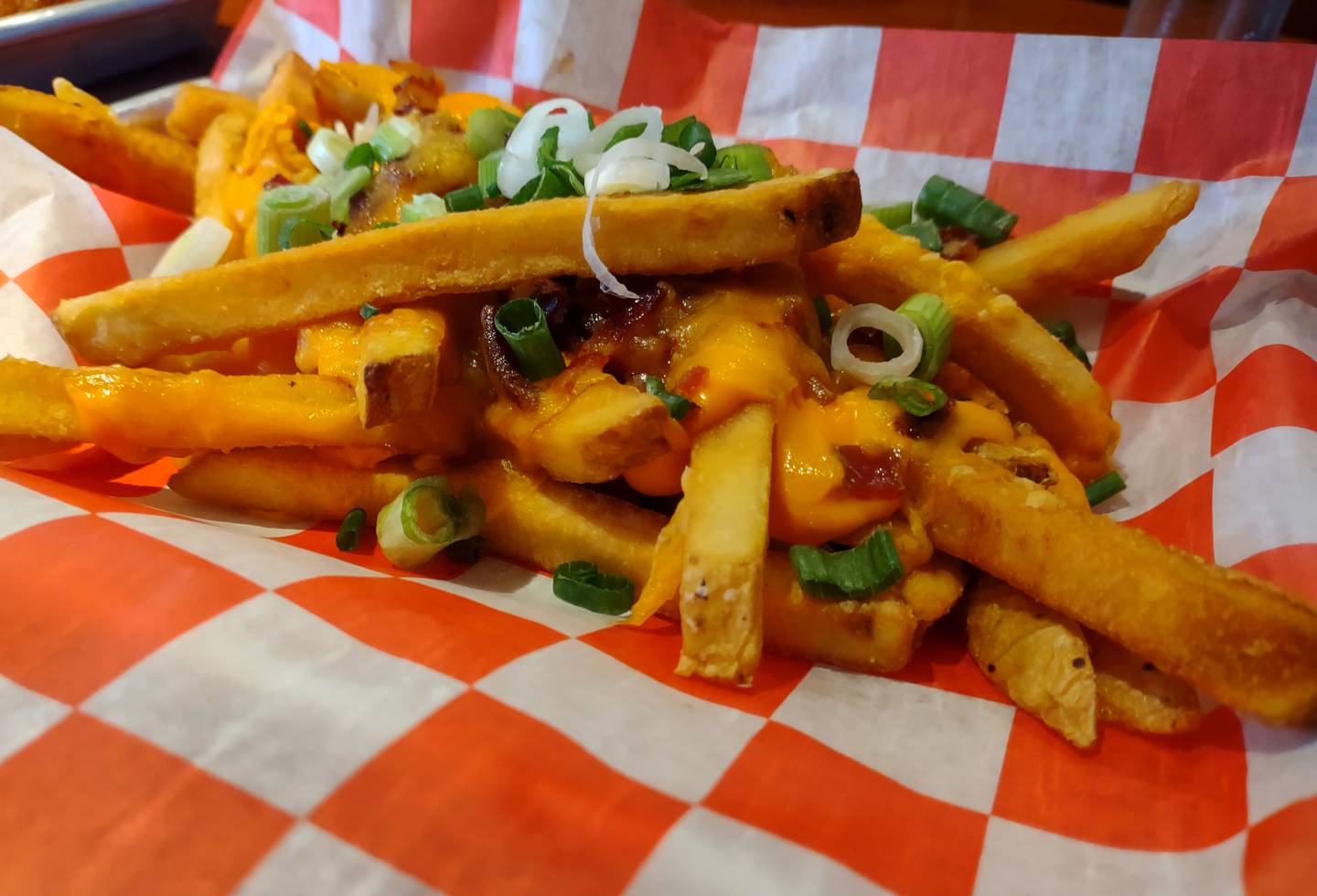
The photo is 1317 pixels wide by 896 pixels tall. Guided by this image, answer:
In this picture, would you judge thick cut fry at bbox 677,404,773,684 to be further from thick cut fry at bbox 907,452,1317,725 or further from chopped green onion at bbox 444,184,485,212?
chopped green onion at bbox 444,184,485,212

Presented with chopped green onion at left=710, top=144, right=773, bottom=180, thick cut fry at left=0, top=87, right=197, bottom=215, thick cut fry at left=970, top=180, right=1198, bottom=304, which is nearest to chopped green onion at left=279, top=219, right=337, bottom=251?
thick cut fry at left=0, top=87, right=197, bottom=215

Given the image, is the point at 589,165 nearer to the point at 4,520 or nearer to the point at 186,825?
the point at 4,520

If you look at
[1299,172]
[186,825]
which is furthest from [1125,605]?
[1299,172]

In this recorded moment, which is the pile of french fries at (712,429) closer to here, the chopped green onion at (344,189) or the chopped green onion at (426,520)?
the chopped green onion at (426,520)

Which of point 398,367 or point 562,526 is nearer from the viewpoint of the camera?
point 398,367

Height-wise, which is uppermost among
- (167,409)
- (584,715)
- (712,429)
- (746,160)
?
(746,160)

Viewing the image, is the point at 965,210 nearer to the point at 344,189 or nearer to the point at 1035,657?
the point at 1035,657

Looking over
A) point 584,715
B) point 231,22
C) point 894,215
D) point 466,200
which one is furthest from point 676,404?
point 231,22

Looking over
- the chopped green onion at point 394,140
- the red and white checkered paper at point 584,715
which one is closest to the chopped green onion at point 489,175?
the chopped green onion at point 394,140

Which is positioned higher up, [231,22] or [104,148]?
[231,22]
